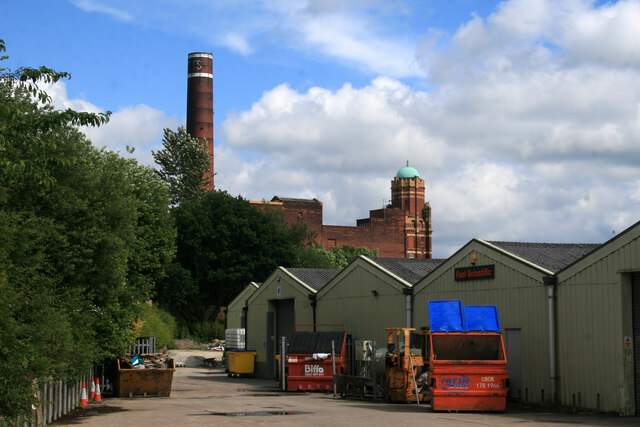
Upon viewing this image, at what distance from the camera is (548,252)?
24953 millimetres

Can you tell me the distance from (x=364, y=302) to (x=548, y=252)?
793cm

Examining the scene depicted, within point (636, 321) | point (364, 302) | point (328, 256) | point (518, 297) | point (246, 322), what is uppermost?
point (328, 256)

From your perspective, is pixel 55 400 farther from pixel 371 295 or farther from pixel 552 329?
pixel 371 295

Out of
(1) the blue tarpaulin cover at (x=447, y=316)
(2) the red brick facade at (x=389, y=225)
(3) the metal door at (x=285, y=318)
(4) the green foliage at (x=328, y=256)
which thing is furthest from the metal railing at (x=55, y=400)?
(2) the red brick facade at (x=389, y=225)

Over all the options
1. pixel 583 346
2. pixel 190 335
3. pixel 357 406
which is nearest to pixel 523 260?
pixel 583 346

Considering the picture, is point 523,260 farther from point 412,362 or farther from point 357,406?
point 357,406

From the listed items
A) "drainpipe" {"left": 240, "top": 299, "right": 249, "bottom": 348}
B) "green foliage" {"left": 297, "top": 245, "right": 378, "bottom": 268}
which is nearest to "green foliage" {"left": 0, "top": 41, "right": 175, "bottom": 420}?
"drainpipe" {"left": 240, "top": 299, "right": 249, "bottom": 348}

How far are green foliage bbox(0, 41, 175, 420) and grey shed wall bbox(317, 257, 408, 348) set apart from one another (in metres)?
8.59

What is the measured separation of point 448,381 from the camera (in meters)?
20.1

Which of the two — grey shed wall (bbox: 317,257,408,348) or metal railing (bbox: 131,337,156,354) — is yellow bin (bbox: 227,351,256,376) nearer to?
grey shed wall (bbox: 317,257,408,348)

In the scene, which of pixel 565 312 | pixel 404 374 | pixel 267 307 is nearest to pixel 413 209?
pixel 267 307

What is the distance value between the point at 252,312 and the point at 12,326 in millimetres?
30580

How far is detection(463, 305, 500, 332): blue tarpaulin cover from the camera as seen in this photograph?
21234 mm

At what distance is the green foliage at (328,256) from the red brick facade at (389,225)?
9.99ft
